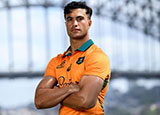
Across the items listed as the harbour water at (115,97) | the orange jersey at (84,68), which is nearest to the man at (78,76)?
the orange jersey at (84,68)

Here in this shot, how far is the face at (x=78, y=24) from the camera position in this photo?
1646mm

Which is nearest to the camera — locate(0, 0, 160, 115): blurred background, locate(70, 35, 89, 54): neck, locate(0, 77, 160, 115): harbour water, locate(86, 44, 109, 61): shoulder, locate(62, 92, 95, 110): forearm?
locate(62, 92, 95, 110): forearm

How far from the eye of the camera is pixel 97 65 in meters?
1.56

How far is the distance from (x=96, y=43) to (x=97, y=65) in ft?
20.3

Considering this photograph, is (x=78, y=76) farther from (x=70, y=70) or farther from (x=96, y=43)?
(x=96, y=43)

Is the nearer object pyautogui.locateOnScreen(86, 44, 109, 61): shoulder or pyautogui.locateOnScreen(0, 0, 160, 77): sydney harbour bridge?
pyautogui.locateOnScreen(86, 44, 109, 61): shoulder

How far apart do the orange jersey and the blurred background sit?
215 inches

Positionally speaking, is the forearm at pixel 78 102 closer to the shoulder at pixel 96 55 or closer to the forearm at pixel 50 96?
the forearm at pixel 50 96

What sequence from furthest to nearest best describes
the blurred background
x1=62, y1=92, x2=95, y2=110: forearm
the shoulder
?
the blurred background, the shoulder, x1=62, y1=92, x2=95, y2=110: forearm

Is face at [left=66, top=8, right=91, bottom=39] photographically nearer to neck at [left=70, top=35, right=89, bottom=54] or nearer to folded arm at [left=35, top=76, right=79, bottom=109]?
neck at [left=70, top=35, right=89, bottom=54]

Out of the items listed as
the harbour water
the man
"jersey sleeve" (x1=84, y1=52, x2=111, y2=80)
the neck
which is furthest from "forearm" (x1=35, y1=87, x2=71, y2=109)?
the harbour water

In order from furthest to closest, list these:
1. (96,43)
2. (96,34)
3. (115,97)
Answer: (96,34), (96,43), (115,97)

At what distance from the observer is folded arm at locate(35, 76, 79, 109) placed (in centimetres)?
154

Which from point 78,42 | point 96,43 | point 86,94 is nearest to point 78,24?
point 78,42
